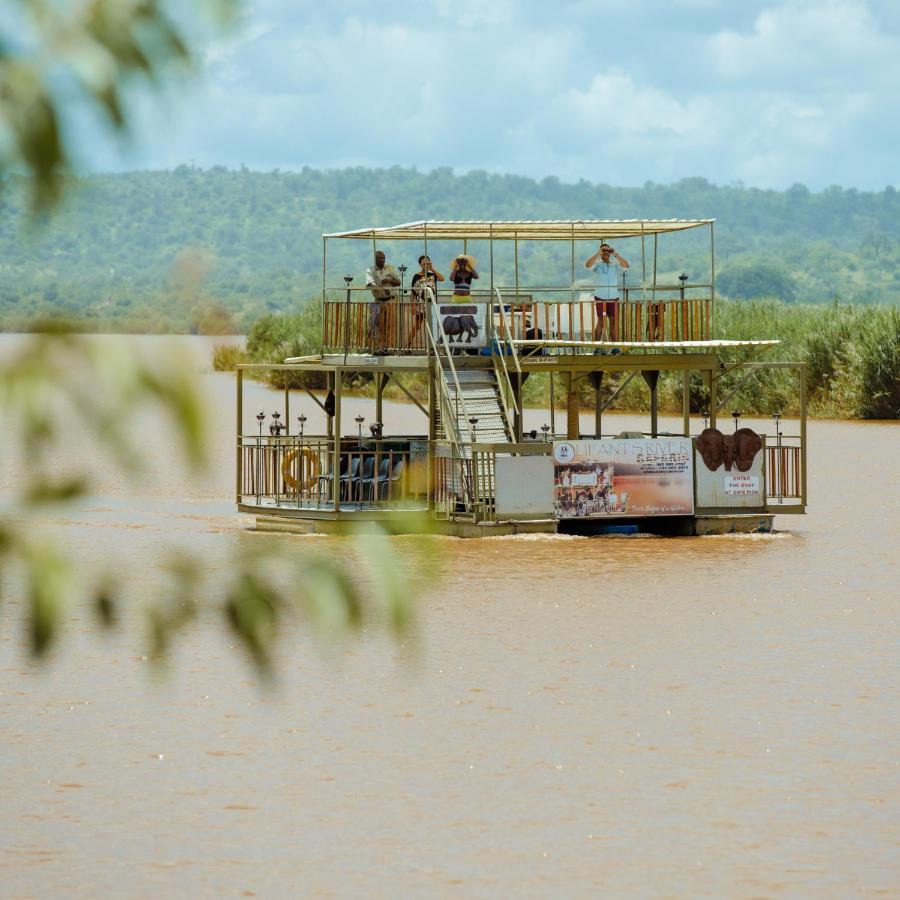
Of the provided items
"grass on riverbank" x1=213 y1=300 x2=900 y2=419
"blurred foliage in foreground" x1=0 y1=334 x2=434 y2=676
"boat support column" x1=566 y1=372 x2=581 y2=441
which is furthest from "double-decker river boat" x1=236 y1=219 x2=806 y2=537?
"grass on riverbank" x1=213 y1=300 x2=900 y2=419

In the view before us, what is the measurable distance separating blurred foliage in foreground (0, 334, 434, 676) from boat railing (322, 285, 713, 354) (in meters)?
23.0

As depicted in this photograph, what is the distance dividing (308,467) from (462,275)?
3312mm

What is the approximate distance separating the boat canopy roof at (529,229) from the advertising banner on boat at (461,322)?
3.71ft

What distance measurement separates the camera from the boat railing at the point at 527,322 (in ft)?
84.2

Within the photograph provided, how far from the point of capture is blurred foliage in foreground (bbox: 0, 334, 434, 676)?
2.22 m

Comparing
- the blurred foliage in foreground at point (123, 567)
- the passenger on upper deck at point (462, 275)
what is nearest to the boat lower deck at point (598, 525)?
the passenger on upper deck at point (462, 275)

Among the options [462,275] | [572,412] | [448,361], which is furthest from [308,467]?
[572,412]

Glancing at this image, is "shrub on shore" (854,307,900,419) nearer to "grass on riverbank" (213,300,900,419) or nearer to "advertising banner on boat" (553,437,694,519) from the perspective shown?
"grass on riverbank" (213,300,900,419)

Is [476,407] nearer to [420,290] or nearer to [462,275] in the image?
[420,290]

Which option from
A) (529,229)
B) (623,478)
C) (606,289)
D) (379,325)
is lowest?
(623,478)

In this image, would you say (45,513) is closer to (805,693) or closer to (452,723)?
(452,723)

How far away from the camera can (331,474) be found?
26.0 meters

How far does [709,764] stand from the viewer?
12.7 m

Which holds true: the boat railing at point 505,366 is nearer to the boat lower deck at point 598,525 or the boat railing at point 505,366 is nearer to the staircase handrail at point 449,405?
the staircase handrail at point 449,405
